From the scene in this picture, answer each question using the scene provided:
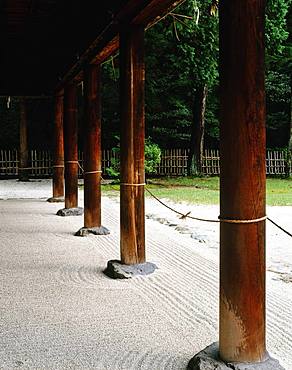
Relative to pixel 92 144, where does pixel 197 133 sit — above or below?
above

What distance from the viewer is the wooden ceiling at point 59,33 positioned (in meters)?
4.68

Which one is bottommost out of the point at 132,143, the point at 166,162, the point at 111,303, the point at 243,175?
the point at 111,303

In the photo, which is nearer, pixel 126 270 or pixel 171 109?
pixel 126 270

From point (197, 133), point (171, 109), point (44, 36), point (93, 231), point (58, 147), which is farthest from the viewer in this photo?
point (171, 109)

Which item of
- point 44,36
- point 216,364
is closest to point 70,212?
point 44,36

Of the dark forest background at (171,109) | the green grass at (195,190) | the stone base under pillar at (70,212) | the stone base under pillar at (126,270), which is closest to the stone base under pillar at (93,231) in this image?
the stone base under pillar at (126,270)

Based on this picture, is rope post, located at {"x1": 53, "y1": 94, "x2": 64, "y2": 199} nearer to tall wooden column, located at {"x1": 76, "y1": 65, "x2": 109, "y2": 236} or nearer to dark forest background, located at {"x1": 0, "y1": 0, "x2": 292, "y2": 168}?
tall wooden column, located at {"x1": 76, "y1": 65, "x2": 109, "y2": 236}

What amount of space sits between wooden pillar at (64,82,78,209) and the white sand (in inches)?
74.4

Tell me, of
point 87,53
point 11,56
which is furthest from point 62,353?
point 11,56

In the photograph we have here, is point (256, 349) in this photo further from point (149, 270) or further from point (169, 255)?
point (169, 255)

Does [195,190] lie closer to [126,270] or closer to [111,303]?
[126,270]

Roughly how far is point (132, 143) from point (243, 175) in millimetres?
2365

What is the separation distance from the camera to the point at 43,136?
21125 millimetres

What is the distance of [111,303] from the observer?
408 cm
